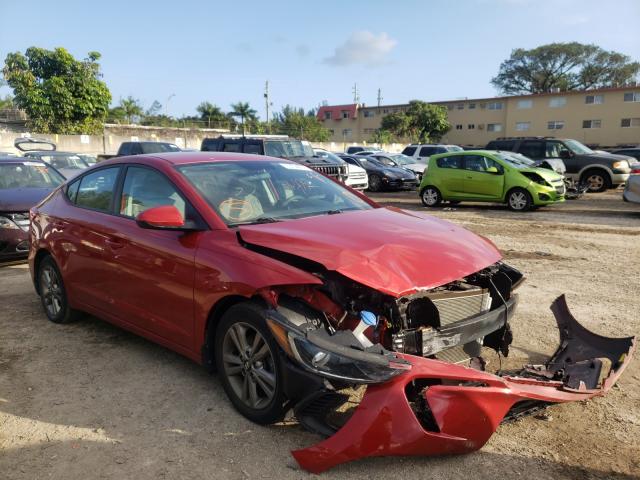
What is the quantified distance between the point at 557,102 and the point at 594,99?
3.10m

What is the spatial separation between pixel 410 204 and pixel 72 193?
12357 millimetres

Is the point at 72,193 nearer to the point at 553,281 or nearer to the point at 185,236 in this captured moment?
the point at 185,236

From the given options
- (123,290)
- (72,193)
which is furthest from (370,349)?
(72,193)

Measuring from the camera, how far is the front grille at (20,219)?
7.30 metres

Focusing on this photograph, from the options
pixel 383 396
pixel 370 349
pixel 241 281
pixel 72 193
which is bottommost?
pixel 383 396

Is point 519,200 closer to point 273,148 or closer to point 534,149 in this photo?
point 534,149

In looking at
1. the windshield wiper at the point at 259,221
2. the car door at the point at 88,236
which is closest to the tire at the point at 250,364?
the windshield wiper at the point at 259,221

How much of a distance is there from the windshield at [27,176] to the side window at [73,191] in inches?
150

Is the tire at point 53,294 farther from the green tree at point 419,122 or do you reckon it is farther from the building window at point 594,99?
the green tree at point 419,122

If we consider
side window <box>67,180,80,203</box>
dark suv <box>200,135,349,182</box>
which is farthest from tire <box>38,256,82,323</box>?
dark suv <box>200,135,349,182</box>

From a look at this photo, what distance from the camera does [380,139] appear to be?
2000 inches

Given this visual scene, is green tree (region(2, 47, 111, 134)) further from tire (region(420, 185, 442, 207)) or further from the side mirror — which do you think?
the side mirror

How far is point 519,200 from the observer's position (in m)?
13.8

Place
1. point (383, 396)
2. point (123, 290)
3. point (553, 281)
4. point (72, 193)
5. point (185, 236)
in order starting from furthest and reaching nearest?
point (553, 281) < point (72, 193) < point (123, 290) < point (185, 236) < point (383, 396)
